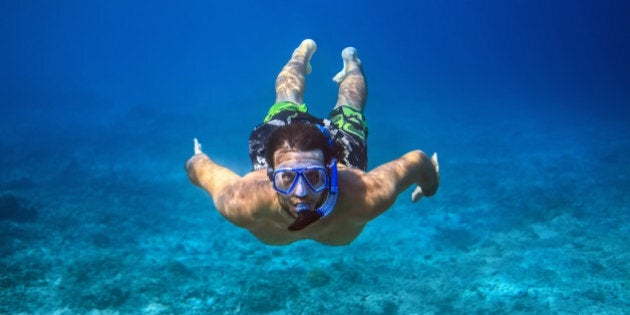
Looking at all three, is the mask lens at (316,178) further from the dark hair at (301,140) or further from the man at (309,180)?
the dark hair at (301,140)

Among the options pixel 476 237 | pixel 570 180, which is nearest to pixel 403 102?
pixel 570 180

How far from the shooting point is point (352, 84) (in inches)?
261

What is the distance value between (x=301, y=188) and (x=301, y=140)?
0.40 metres

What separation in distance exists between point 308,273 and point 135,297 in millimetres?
3718

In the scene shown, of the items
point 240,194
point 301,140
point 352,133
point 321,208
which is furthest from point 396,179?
point 240,194

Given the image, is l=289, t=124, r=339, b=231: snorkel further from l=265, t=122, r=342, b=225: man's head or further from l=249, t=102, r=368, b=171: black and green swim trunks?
l=249, t=102, r=368, b=171: black and green swim trunks

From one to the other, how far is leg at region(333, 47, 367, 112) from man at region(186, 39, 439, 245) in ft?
0.67

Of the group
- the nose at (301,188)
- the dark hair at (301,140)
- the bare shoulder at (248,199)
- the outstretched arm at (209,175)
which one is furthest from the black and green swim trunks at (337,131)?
the nose at (301,188)

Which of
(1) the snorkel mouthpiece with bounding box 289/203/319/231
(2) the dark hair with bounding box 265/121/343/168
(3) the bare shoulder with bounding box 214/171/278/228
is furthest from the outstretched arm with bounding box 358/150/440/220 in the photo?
(3) the bare shoulder with bounding box 214/171/278/228

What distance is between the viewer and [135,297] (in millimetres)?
8844

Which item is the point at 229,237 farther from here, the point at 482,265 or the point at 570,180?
the point at 570,180

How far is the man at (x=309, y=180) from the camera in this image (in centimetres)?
342

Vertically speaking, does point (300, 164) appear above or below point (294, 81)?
below

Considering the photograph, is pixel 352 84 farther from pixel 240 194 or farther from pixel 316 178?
pixel 316 178
